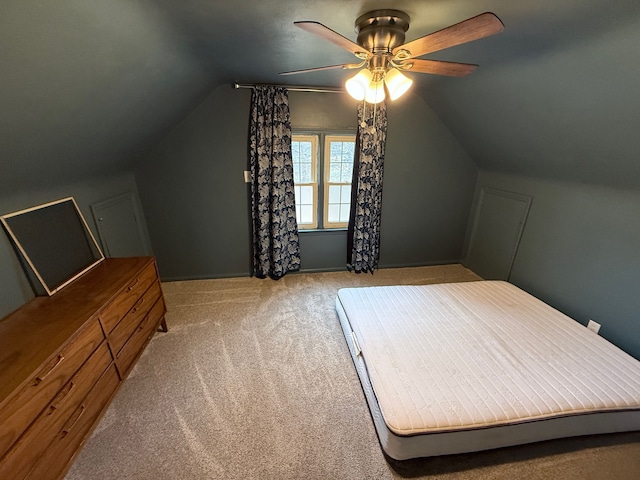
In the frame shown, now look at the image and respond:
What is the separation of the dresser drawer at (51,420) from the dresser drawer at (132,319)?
0.33 feet

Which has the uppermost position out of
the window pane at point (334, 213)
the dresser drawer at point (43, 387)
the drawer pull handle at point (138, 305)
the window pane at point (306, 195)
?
the window pane at point (306, 195)

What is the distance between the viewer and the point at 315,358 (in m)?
2.29

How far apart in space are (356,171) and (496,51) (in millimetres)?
1719

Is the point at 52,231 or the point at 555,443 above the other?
the point at 52,231

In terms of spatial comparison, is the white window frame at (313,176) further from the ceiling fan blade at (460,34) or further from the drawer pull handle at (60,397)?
the drawer pull handle at (60,397)

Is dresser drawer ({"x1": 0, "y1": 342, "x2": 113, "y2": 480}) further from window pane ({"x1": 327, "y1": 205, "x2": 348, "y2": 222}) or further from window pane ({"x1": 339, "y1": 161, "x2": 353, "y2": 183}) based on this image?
window pane ({"x1": 339, "y1": 161, "x2": 353, "y2": 183})

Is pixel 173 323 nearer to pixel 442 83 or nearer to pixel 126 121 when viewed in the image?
pixel 126 121

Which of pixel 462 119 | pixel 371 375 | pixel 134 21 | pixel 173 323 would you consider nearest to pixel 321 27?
pixel 134 21

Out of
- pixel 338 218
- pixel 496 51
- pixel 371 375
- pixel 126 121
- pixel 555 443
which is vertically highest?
pixel 496 51

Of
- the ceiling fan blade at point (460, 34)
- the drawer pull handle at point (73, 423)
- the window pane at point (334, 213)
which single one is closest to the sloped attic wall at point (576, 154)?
the ceiling fan blade at point (460, 34)

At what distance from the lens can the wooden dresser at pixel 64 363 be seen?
1.18m

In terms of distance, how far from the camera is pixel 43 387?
1.28m

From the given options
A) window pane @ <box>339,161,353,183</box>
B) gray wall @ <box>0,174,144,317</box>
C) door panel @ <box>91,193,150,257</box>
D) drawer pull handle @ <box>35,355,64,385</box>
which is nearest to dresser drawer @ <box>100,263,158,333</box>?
drawer pull handle @ <box>35,355,64,385</box>

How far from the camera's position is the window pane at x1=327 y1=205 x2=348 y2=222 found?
3.69 meters
